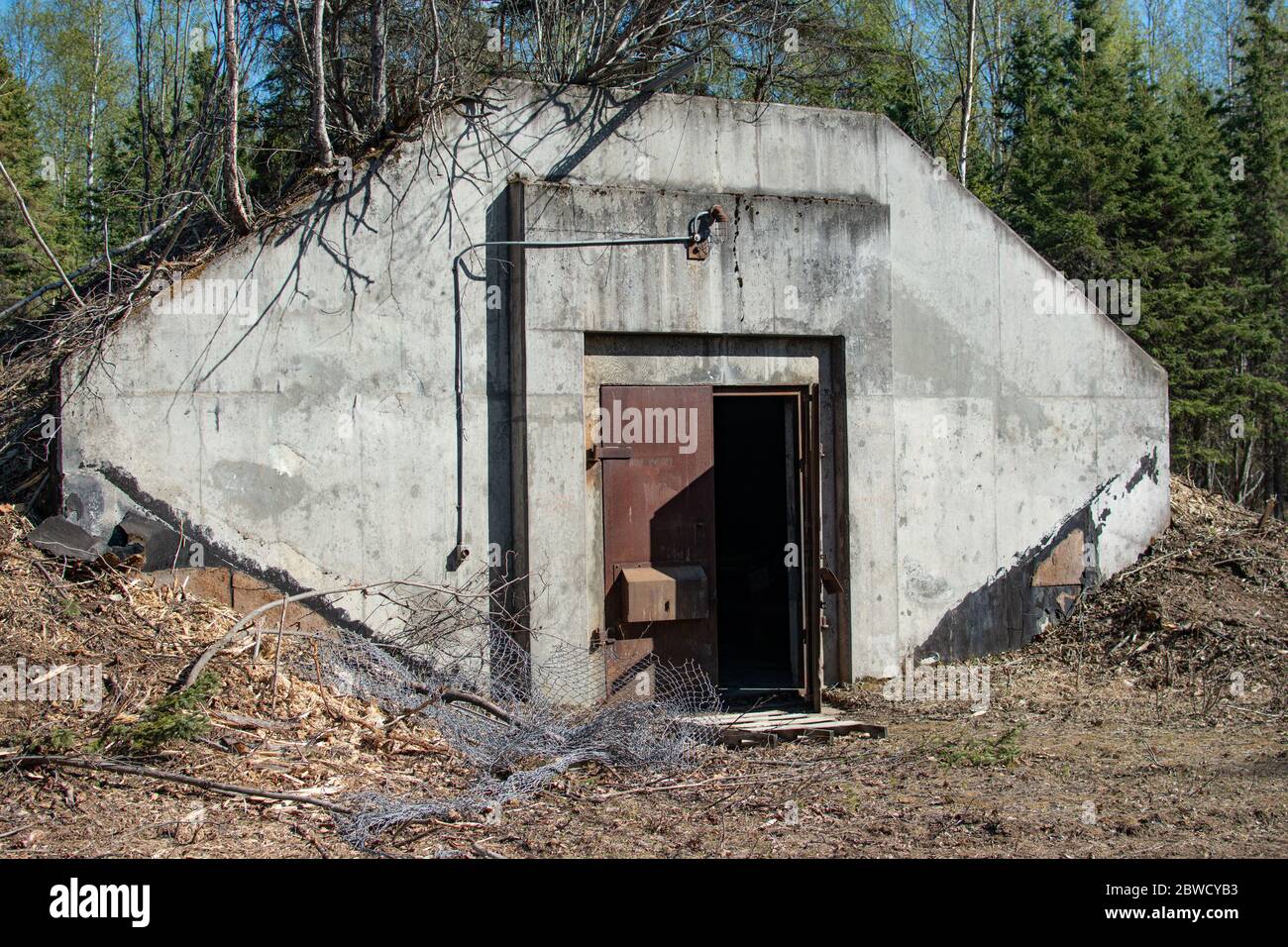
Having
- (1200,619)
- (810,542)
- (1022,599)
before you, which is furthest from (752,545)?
(1200,619)

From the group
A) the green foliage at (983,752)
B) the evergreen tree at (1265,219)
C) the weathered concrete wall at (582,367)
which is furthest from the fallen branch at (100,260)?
the evergreen tree at (1265,219)

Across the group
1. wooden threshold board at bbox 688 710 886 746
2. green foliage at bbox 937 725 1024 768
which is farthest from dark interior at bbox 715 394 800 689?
green foliage at bbox 937 725 1024 768

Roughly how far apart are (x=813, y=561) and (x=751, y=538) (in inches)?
190

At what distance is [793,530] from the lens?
9266 mm

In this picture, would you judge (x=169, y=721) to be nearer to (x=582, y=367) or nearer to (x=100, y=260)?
(x=582, y=367)

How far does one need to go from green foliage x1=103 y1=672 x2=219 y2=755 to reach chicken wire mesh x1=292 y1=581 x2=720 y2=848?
3.23ft

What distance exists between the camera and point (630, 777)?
6.71 m

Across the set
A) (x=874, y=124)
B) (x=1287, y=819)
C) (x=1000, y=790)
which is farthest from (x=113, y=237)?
(x=1287, y=819)

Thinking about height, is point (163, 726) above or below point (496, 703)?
above

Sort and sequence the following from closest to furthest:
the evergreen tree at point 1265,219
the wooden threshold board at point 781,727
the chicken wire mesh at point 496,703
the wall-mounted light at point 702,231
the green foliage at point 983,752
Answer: the chicken wire mesh at point 496,703, the green foliage at point 983,752, the wooden threshold board at point 781,727, the wall-mounted light at point 702,231, the evergreen tree at point 1265,219

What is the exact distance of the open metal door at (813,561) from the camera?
8.86m

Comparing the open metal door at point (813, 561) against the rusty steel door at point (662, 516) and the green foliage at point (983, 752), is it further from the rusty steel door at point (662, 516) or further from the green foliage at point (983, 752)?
the green foliage at point (983, 752)

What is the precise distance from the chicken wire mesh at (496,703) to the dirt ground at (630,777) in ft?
0.40

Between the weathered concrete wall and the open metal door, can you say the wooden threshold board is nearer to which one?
the open metal door
